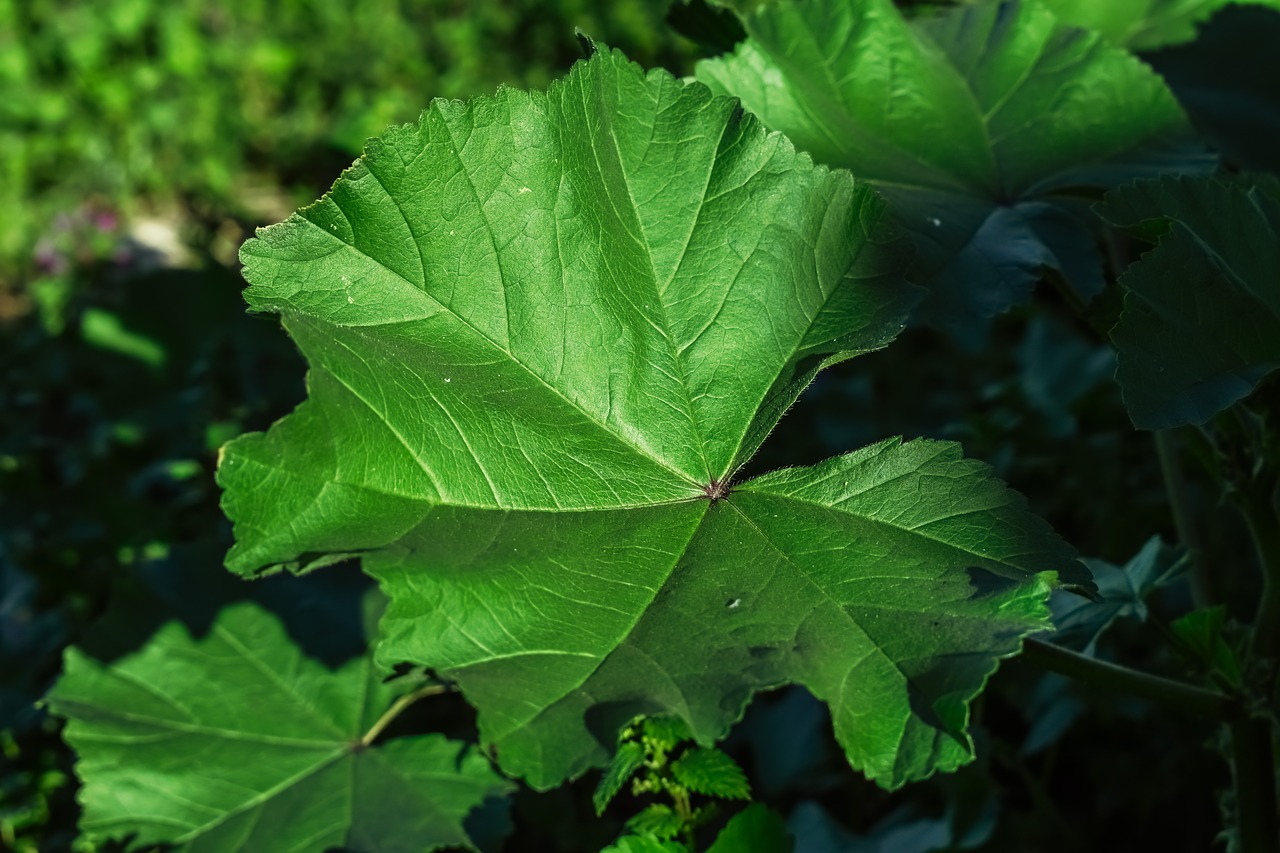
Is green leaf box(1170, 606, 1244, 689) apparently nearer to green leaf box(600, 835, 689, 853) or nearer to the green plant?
the green plant

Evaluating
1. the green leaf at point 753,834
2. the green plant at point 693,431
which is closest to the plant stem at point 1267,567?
the green plant at point 693,431

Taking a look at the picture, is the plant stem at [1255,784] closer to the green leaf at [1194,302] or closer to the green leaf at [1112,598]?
the green leaf at [1112,598]

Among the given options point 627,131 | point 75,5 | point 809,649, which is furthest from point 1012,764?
point 75,5

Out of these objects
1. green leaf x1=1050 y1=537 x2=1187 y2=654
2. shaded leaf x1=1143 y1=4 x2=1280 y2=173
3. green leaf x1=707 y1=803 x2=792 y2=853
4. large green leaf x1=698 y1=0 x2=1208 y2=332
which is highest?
large green leaf x1=698 y1=0 x2=1208 y2=332

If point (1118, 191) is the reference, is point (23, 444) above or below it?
below

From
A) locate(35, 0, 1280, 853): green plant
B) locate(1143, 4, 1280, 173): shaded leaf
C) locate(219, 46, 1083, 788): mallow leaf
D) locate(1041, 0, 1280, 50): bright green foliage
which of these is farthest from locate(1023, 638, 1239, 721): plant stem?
locate(1041, 0, 1280, 50): bright green foliage

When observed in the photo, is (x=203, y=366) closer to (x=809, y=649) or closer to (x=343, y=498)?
(x=343, y=498)
